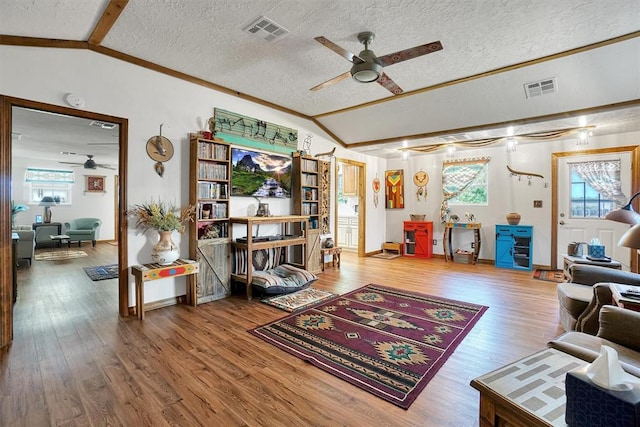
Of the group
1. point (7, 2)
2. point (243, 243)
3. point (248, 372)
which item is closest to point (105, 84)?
point (7, 2)

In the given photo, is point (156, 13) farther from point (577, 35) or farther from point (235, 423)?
point (577, 35)

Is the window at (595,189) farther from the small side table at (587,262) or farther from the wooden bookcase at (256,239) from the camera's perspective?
the wooden bookcase at (256,239)

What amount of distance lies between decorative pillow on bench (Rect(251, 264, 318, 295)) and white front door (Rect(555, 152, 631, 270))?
489 centimetres

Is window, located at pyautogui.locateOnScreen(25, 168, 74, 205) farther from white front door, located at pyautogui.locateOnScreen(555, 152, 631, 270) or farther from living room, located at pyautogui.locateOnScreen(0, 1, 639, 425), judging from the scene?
white front door, located at pyautogui.locateOnScreen(555, 152, 631, 270)

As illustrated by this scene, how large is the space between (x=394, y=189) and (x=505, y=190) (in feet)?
8.31

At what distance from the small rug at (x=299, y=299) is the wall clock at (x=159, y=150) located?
7.24ft

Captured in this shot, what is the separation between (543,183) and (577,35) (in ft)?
12.7

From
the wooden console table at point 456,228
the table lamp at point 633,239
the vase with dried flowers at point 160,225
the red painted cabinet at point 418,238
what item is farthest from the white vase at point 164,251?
the wooden console table at point 456,228

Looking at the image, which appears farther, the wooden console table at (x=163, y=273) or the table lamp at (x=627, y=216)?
the wooden console table at (x=163, y=273)

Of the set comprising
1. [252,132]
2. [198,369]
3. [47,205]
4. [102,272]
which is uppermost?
[252,132]

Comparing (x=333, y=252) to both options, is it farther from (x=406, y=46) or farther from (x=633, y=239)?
(x=633, y=239)

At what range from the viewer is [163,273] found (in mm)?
3531

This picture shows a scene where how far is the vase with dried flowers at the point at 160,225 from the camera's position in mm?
3580

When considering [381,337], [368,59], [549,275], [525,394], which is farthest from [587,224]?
[525,394]
